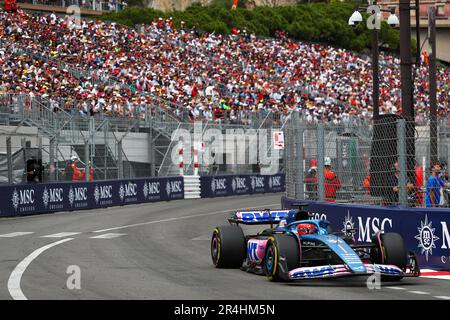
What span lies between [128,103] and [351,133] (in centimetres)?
2281

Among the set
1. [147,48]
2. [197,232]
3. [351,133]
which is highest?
[147,48]

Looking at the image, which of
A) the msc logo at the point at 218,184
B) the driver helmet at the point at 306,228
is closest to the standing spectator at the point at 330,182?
the driver helmet at the point at 306,228

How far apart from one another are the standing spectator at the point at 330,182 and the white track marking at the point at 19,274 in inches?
214

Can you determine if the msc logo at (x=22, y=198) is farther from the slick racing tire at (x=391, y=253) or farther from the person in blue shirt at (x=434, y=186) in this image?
the slick racing tire at (x=391, y=253)

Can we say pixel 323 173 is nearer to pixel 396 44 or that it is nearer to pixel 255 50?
pixel 255 50

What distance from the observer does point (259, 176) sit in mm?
45719

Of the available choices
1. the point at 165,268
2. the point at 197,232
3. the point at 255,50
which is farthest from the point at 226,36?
the point at 165,268

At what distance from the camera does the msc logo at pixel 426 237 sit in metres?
16.0

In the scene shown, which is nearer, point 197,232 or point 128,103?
point 197,232

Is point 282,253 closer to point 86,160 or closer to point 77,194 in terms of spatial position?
point 77,194

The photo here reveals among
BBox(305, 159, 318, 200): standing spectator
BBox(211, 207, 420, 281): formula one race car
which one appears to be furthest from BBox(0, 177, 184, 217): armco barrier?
BBox(211, 207, 420, 281): formula one race car

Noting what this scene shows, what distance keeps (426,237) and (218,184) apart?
26.8m

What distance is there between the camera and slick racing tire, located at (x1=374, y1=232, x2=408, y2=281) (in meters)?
13.9

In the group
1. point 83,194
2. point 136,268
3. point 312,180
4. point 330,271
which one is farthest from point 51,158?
point 330,271
